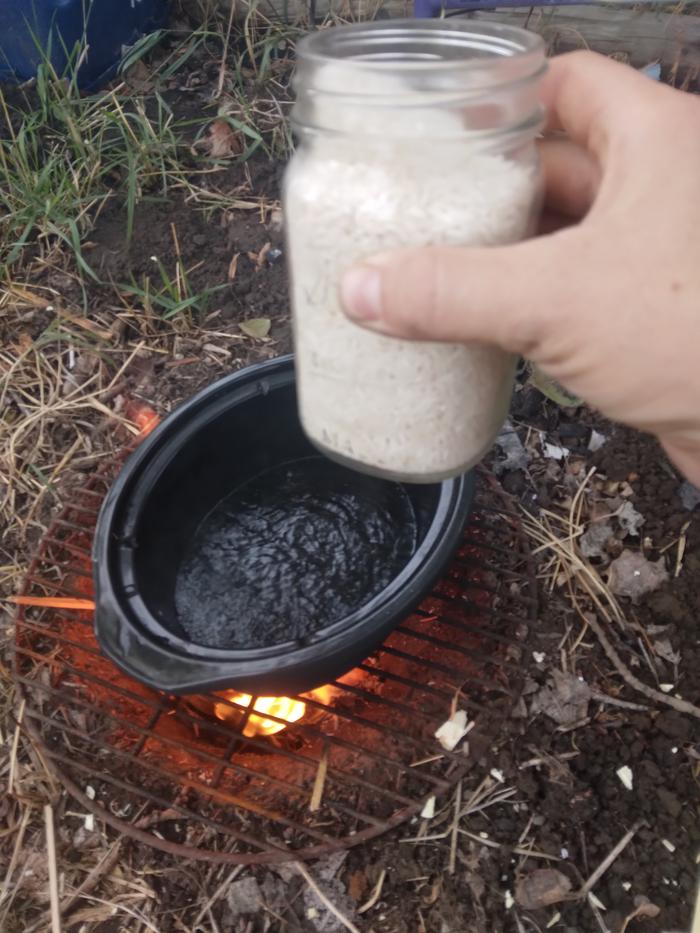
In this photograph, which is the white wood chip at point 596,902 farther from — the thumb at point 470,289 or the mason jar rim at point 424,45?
the mason jar rim at point 424,45

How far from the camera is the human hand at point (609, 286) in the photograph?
72 centimetres

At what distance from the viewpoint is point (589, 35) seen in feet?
7.33

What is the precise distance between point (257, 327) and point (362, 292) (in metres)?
1.24

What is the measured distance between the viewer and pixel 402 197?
73cm

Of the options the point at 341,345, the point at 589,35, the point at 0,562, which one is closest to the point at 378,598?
the point at 341,345

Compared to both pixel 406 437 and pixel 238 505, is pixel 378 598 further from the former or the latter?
pixel 238 505

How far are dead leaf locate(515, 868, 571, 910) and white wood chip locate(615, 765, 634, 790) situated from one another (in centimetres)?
20

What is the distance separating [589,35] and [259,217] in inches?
44.3

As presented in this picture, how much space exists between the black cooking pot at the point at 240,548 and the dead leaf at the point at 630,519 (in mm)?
504

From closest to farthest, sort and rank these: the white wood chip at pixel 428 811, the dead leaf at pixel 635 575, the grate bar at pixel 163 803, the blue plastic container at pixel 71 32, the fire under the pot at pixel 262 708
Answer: the grate bar at pixel 163 803
the white wood chip at pixel 428 811
the fire under the pot at pixel 262 708
the dead leaf at pixel 635 575
the blue plastic container at pixel 71 32

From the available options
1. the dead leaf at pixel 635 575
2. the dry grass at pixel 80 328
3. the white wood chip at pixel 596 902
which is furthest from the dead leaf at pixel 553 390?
the white wood chip at pixel 596 902

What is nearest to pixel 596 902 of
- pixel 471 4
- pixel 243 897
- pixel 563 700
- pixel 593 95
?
pixel 563 700

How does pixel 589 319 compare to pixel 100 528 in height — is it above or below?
above

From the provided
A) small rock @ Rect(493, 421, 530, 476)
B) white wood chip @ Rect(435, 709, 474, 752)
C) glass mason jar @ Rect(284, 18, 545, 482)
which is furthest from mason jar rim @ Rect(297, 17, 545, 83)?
white wood chip @ Rect(435, 709, 474, 752)
